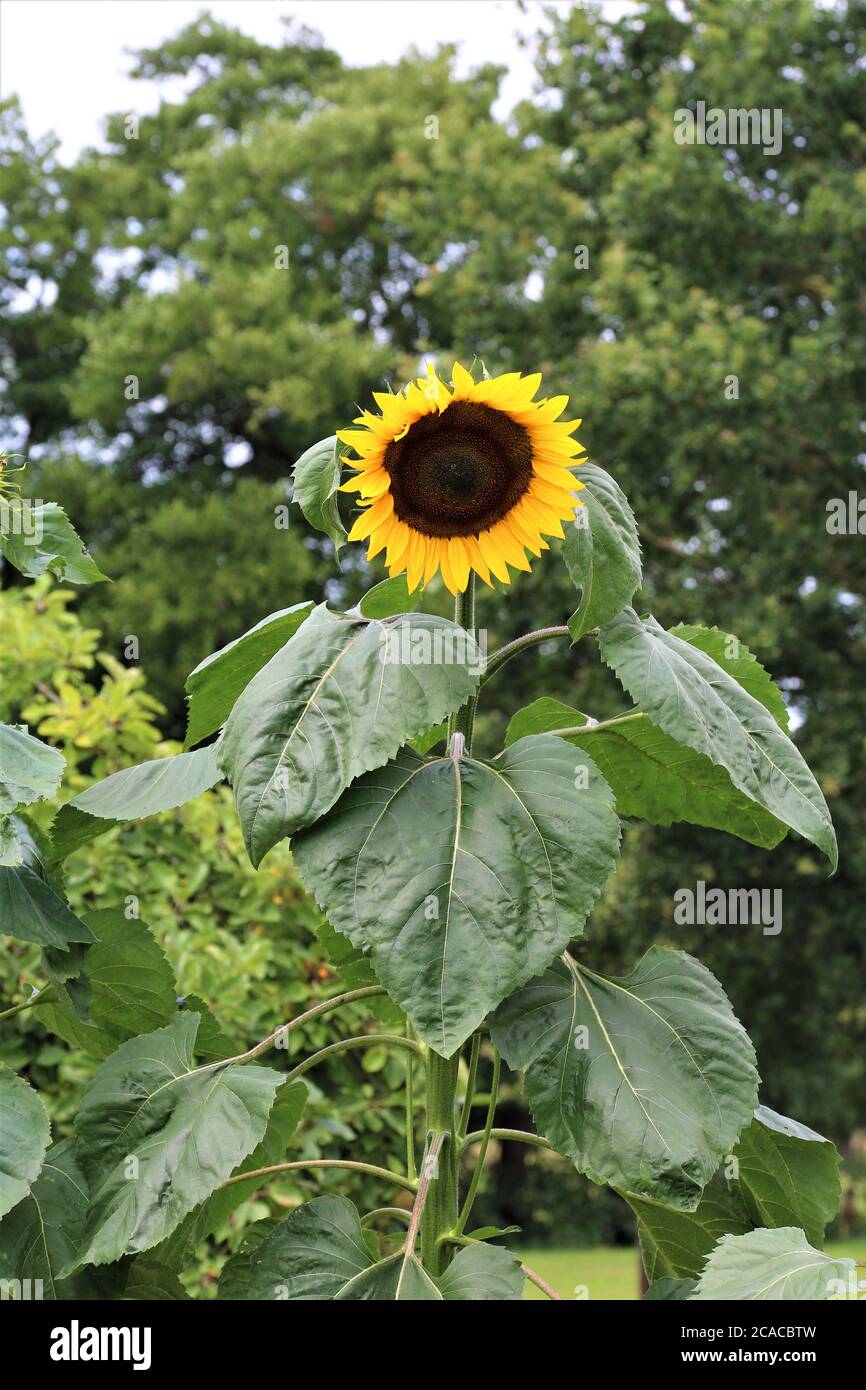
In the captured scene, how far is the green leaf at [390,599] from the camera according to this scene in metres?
1.80

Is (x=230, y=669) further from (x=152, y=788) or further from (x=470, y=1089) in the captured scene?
(x=470, y=1089)

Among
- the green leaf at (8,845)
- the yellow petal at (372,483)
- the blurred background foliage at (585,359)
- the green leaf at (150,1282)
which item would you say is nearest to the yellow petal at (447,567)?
the yellow petal at (372,483)

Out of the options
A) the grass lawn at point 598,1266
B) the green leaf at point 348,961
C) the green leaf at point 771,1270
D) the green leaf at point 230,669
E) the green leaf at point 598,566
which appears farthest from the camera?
the grass lawn at point 598,1266

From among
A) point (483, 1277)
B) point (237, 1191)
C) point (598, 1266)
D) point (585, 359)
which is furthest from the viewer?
point (598, 1266)

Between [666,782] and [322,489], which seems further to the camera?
[666,782]

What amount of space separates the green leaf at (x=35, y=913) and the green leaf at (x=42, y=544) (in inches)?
14.9

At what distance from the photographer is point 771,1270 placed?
4.40ft

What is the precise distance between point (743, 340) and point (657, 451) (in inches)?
35.0

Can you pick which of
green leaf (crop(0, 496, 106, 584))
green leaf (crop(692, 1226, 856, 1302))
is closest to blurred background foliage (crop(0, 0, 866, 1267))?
green leaf (crop(0, 496, 106, 584))

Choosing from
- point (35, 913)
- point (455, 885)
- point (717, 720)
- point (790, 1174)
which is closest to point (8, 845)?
point (35, 913)

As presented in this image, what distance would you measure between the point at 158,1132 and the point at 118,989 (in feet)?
1.11

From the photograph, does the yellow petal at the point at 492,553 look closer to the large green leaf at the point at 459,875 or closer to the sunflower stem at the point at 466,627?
the sunflower stem at the point at 466,627
